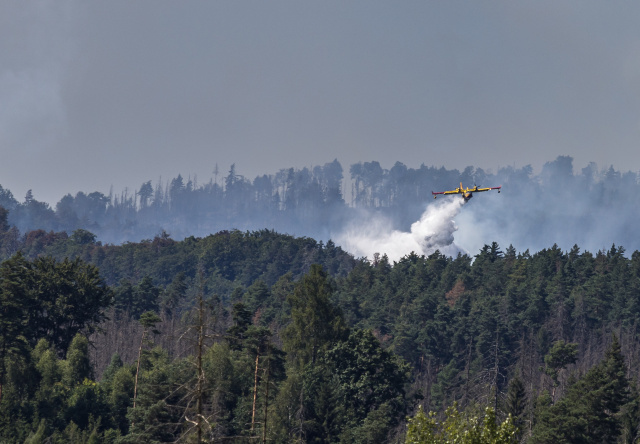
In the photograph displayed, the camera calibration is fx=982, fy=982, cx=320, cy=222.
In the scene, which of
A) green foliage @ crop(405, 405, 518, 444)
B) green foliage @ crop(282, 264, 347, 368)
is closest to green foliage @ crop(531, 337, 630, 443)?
green foliage @ crop(282, 264, 347, 368)

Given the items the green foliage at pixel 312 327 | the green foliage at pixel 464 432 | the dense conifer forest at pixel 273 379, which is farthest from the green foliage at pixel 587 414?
the green foliage at pixel 464 432

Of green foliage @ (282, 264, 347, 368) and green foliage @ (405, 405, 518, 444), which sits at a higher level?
green foliage @ (282, 264, 347, 368)

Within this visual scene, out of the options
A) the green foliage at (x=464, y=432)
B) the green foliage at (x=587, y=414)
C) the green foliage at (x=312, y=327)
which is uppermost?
the green foliage at (x=312, y=327)

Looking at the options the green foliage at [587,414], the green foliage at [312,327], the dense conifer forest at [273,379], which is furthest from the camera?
the green foliage at [312,327]

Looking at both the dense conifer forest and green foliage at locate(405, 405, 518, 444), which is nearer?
green foliage at locate(405, 405, 518, 444)

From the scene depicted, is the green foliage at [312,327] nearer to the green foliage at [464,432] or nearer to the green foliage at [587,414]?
the green foliage at [587,414]

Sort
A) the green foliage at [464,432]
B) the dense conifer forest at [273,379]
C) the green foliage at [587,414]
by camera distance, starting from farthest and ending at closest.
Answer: the green foliage at [587,414] < the dense conifer forest at [273,379] < the green foliage at [464,432]

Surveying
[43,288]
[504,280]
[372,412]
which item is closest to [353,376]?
[372,412]

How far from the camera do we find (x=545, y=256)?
642 feet

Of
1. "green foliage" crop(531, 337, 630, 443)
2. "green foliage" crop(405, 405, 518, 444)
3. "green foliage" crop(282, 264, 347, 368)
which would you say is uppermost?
"green foliage" crop(282, 264, 347, 368)

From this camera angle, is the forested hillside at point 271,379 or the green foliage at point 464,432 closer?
the green foliage at point 464,432

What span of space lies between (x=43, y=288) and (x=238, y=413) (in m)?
29.2

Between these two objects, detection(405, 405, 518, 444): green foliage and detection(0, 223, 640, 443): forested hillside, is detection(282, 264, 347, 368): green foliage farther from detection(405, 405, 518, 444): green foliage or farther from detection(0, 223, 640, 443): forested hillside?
detection(405, 405, 518, 444): green foliage

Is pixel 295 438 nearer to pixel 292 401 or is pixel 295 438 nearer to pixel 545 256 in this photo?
pixel 292 401
